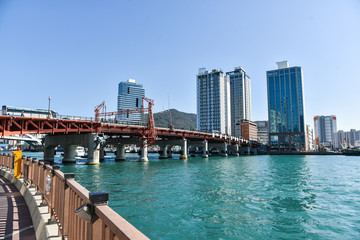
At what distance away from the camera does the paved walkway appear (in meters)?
7.50

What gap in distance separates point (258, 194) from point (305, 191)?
5.45 meters

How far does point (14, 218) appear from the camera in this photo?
29.9 ft

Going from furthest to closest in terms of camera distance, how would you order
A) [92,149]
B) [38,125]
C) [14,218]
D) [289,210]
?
[92,149], [38,125], [289,210], [14,218]

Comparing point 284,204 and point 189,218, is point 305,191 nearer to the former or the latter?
point 284,204

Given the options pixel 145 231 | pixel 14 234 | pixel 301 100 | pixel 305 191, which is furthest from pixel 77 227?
pixel 301 100

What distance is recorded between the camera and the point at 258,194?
20.9 meters

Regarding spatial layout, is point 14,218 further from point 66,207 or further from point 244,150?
point 244,150

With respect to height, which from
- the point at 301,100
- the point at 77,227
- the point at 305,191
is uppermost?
the point at 301,100

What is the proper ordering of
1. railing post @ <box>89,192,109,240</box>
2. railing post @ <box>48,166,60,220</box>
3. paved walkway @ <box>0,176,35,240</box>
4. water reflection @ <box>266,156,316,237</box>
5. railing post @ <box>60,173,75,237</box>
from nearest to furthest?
railing post @ <box>89,192,109,240</box>
railing post @ <box>60,173,75,237</box>
paved walkway @ <box>0,176,35,240</box>
railing post @ <box>48,166,60,220</box>
water reflection @ <box>266,156,316,237</box>

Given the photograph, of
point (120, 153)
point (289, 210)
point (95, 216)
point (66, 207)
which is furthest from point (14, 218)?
point (120, 153)

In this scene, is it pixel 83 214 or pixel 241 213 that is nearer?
pixel 83 214

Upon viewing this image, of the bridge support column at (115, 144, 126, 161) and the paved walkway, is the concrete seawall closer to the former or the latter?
the paved walkway

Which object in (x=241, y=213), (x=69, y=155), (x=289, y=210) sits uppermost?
(x=69, y=155)

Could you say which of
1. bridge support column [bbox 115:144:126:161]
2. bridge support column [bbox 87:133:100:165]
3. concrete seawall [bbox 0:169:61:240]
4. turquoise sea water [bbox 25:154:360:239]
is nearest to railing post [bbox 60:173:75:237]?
concrete seawall [bbox 0:169:61:240]
